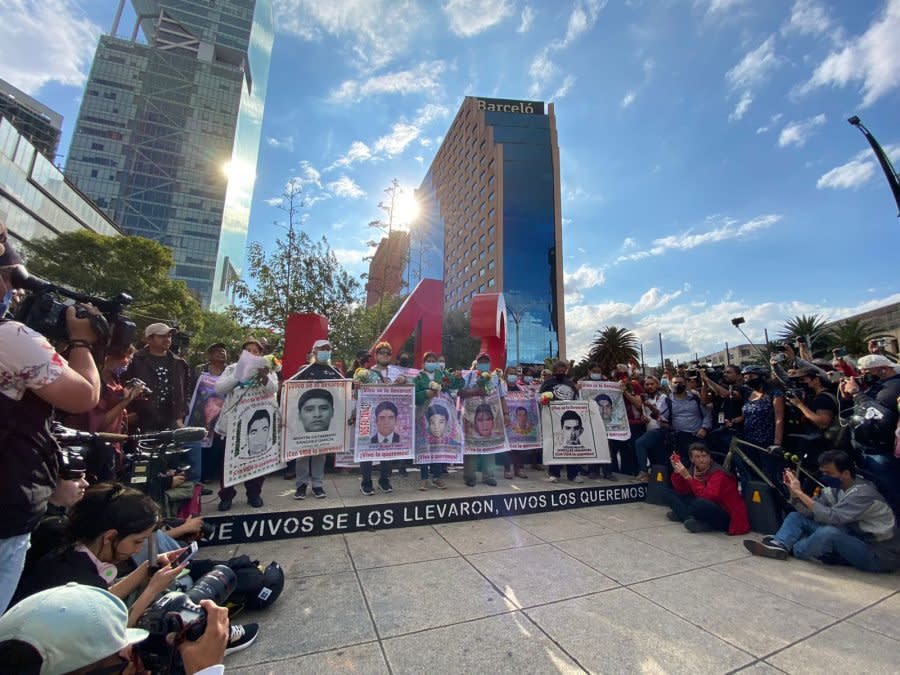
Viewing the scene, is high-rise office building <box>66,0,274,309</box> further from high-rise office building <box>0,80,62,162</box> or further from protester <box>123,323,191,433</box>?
protester <box>123,323,191,433</box>

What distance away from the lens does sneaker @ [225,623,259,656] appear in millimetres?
1949

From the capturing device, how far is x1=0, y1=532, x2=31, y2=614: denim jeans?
A: 142cm

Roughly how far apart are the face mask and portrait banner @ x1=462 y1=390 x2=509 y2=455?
11.5ft

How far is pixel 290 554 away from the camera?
336 cm

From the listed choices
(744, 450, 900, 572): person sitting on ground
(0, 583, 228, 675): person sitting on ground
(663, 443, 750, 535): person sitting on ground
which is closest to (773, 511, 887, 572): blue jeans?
(744, 450, 900, 572): person sitting on ground

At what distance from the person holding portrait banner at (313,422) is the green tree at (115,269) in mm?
24008

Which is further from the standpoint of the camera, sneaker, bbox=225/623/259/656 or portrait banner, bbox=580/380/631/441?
portrait banner, bbox=580/380/631/441

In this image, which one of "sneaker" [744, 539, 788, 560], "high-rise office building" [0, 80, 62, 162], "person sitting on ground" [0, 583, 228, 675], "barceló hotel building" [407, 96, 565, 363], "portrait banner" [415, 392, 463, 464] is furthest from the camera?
"barceló hotel building" [407, 96, 565, 363]

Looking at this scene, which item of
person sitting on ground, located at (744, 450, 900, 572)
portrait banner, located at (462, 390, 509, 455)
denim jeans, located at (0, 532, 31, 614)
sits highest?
portrait banner, located at (462, 390, 509, 455)

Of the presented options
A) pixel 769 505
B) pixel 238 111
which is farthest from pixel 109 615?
pixel 238 111

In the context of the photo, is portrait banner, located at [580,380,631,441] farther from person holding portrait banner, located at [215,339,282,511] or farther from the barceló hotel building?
the barceló hotel building

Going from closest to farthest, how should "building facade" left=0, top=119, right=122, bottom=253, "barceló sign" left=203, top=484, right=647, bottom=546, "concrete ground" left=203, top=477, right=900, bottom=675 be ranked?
"concrete ground" left=203, top=477, right=900, bottom=675
"barceló sign" left=203, top=484, right=647, bottom=546
"building facade" left=0, top=119, right=122, bottom=253

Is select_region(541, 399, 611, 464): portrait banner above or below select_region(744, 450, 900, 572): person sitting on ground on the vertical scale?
above

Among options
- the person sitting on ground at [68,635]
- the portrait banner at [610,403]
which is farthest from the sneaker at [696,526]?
the person sitting on ground at [68,635]
